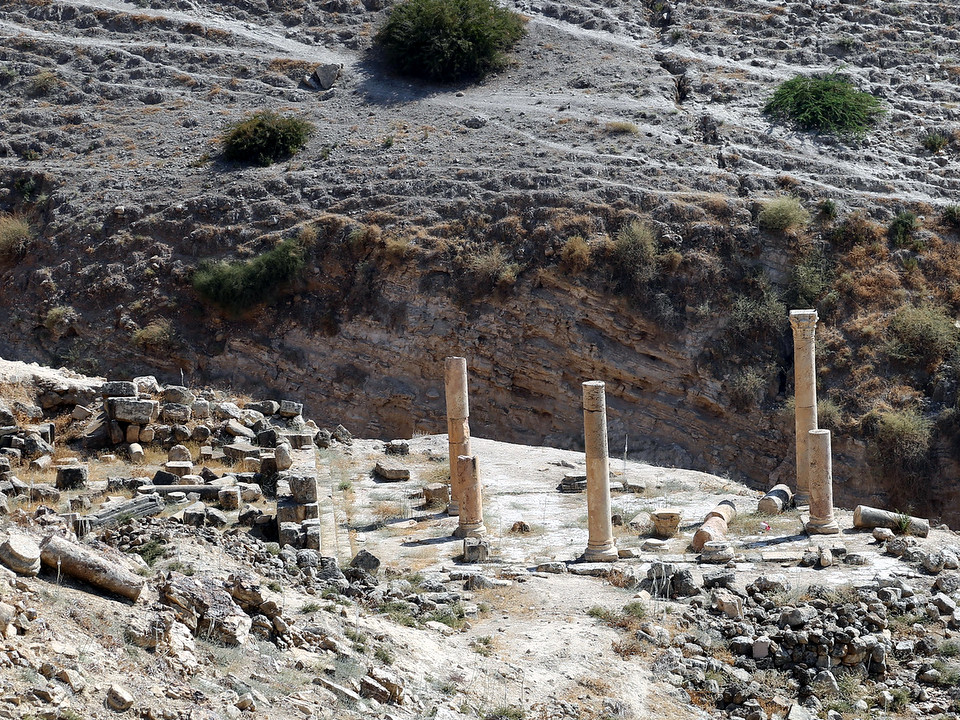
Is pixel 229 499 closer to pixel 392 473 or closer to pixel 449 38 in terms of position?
pixel 392 473

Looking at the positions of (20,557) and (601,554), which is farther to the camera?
(601,554)

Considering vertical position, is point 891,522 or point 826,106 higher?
point 826,106

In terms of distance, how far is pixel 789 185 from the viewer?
30156 millimetres

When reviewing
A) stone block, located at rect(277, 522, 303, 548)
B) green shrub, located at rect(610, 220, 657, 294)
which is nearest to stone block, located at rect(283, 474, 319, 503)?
stone block, located at rect(277, 522, 303, 548)

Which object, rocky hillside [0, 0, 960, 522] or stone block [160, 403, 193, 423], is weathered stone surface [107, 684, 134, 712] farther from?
rocky hillside [0, 0, 960, 522]

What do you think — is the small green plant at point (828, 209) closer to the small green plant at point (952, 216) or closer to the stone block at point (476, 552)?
the small green plant at point (952, 216)

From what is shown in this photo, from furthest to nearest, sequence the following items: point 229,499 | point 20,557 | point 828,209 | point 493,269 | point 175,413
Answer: point 828,209, point 493,269, point 175,413, point 229,499, point 20,557

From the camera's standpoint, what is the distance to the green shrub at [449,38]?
36375 mm

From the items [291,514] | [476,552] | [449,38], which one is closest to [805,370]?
[476,552]

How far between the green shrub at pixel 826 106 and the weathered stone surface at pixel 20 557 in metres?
27.3

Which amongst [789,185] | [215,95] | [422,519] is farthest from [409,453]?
[215,95]

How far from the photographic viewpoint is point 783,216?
28.7m

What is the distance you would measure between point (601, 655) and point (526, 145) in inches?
→ 874

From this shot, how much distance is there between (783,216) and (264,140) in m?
14.4
